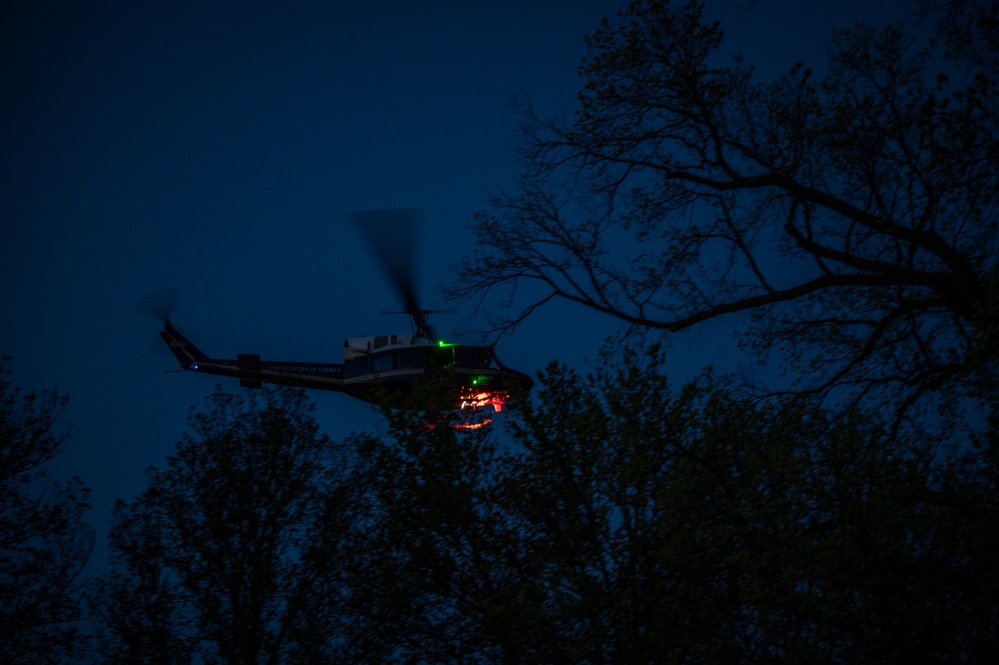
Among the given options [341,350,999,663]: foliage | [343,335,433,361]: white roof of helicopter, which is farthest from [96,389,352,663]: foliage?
[343,335,433,361]: white roof of helicopter

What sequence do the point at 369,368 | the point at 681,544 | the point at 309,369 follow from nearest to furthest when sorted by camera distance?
the point at 681,544
the point at 369,368
the point at 309,369

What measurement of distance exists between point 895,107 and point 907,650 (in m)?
7.42

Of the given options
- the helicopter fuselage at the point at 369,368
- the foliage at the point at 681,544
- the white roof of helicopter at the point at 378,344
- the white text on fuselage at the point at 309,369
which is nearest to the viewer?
the foliage at the point at 681,544

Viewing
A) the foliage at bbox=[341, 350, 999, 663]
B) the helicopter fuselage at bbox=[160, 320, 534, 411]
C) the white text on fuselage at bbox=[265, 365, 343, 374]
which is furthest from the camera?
the white text on fuselage at bbox=[265, 365, 343, 374]

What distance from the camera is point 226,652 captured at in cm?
1764

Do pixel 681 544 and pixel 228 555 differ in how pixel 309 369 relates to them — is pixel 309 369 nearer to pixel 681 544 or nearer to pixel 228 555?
pixel 228 555

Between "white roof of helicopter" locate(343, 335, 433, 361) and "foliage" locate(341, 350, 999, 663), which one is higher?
"white roof of helicopter" locate(343, 335, 433, 361)

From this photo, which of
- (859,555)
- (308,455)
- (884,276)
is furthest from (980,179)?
(308,455)

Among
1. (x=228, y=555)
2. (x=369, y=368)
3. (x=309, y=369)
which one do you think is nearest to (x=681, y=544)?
(x=228, y=555)

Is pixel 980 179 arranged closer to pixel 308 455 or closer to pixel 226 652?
pixel 308 455

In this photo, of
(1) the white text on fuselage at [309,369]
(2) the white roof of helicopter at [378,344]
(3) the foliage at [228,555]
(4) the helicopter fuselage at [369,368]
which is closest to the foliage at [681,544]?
(3) the foliage at [228,555]

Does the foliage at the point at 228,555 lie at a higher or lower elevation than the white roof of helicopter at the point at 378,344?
lower

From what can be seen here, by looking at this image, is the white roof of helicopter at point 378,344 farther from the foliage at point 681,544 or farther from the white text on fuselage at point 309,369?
the foliage at point 681,544

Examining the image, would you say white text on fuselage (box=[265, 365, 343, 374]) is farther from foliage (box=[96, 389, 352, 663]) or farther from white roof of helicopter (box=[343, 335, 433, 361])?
foliage (box=[96, 389, 352, 663])
